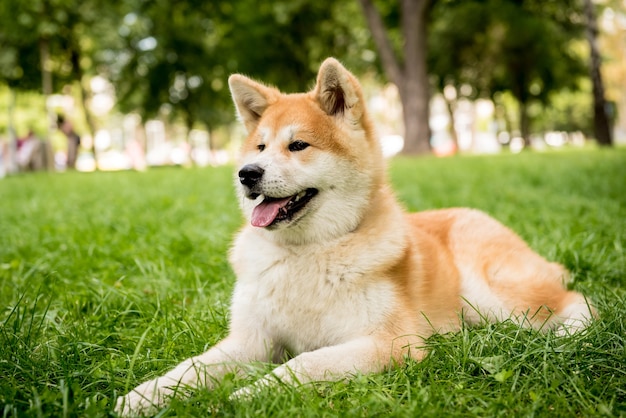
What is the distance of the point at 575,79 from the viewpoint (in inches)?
1216

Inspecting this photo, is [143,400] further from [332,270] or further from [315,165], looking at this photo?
[315,165]

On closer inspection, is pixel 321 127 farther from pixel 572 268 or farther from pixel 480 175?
pixel 480 175

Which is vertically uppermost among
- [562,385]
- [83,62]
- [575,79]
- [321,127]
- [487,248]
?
[83,62]

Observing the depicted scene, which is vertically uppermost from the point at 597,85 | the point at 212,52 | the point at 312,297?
the point at 212,52

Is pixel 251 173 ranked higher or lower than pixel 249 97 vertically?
lower

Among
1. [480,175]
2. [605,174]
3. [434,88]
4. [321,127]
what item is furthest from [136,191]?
[434,88]

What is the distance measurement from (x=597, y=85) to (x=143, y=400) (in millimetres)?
22509

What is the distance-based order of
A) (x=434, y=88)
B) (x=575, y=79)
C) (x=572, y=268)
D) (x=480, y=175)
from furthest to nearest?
(x=434, y=88), (x=575, y=79), (x=480, y=175), (x=572, y=268)

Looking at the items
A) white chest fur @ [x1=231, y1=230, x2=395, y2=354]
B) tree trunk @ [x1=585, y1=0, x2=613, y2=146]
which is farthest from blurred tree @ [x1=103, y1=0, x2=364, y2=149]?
white chest fur @ [x1=231, y1=230, x2=395, y2=354]

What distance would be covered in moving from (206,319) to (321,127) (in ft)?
4.45

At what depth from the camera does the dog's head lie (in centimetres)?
281

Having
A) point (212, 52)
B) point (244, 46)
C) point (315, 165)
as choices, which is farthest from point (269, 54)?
point (315, 165)

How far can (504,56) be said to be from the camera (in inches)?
1151

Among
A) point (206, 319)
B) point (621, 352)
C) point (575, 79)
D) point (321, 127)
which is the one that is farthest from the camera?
point (575, 79)
